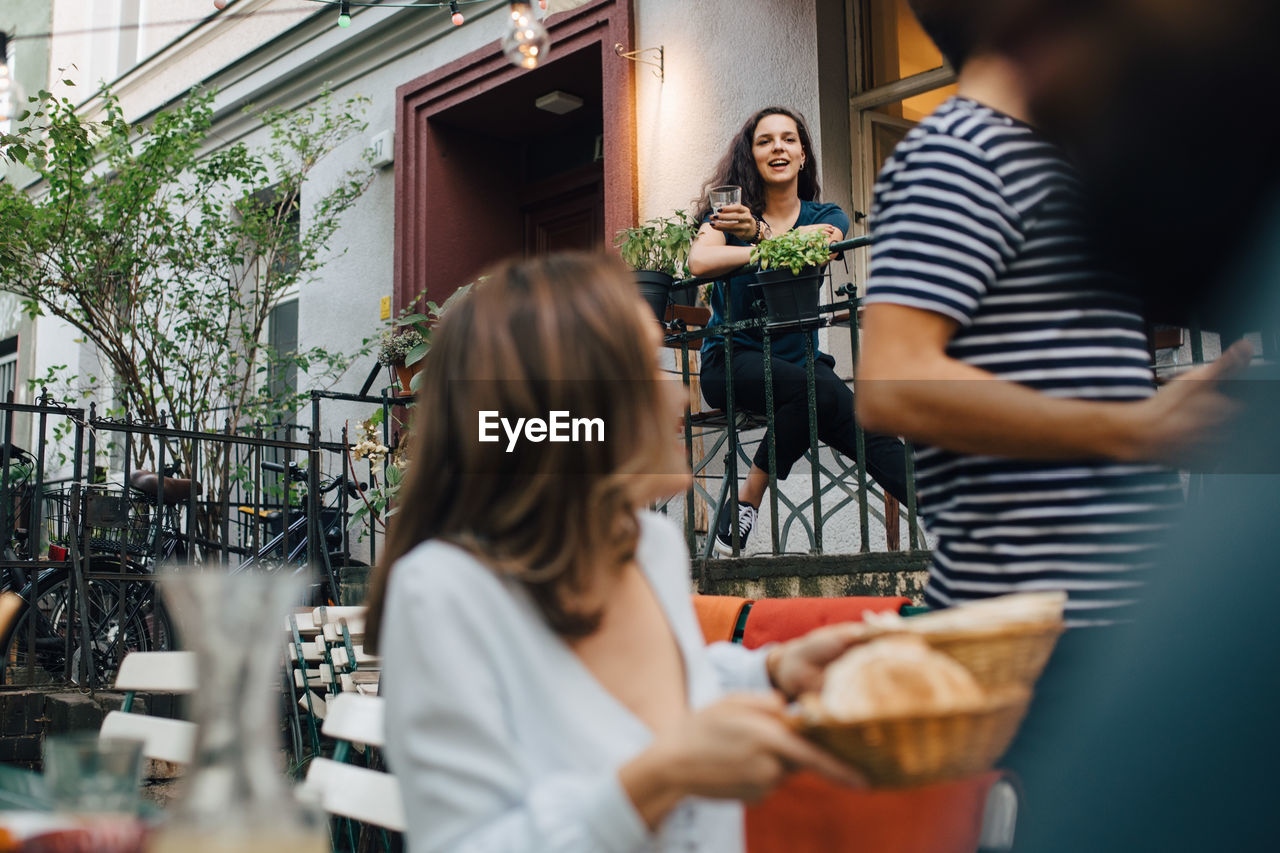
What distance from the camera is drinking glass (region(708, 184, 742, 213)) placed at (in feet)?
13.4

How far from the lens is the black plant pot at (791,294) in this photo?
4023mm

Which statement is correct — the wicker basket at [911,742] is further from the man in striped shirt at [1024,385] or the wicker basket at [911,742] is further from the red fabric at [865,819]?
the man in striped shirt at [1024,385]

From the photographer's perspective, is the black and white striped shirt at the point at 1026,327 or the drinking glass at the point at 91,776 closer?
the drinking glass at the point at 91,776

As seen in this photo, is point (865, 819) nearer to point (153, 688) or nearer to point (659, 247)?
point (153, 688)

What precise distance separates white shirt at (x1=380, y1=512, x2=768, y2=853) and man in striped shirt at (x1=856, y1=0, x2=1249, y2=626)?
1.42 feet

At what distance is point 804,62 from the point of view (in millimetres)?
6164

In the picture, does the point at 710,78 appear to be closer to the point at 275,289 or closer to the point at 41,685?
the point at 275,289

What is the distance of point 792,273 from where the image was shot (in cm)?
402

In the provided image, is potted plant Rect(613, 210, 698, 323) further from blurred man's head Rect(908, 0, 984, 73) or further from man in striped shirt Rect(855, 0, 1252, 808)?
man in striped shirt Rect(855, 0, 1252, 808)

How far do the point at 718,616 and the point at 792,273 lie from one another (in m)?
1.71

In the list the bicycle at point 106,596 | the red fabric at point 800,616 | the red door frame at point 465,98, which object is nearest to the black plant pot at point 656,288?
the red door frame at point 465,98

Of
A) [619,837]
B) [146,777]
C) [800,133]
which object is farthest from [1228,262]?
[146,777]

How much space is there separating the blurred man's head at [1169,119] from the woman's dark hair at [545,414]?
1.65 feet

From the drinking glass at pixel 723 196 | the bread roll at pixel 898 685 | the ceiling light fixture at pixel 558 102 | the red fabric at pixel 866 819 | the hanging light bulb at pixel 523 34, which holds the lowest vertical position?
the red fabric at pixel 866 819
